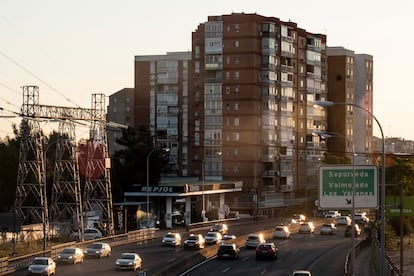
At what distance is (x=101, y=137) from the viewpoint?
8981cm

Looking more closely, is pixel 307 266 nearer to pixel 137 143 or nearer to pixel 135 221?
pixel 135 221

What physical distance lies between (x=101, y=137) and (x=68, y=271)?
1444 inches

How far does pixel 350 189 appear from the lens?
123 feet

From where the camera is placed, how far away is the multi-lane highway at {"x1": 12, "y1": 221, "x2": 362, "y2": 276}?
2229 inches

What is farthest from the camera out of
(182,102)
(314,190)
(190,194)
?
(182,102)

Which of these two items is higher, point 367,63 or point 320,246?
point 367,63

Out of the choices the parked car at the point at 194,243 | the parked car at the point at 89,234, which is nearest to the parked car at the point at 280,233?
the parked car at the point at 194,243

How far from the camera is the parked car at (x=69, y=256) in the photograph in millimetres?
59000

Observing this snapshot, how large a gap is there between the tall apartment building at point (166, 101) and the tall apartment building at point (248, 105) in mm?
17480

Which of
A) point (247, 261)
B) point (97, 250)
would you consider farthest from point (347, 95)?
point (97, 250)

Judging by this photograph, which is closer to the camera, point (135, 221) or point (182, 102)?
point (135, 221)

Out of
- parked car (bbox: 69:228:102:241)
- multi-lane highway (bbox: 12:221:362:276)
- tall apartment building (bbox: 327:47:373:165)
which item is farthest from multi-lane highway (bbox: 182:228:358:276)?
tall apartment building (bbox: 327:47:373:165)

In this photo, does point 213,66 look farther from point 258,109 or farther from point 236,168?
point 236,168

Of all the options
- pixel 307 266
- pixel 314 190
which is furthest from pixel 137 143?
pixel 307 266
